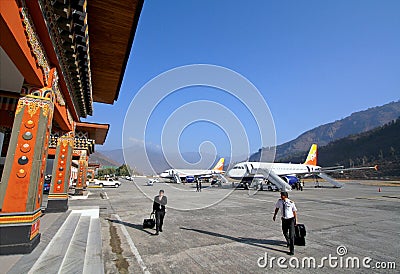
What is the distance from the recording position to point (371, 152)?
10344 cm

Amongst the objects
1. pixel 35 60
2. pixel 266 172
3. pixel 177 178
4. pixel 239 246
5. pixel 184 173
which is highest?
pixel 35 60

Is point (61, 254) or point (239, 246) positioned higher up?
point (61, 254)

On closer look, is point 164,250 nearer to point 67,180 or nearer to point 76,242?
point 76,242

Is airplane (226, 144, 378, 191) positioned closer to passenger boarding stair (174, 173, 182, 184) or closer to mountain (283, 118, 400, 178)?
passenger boarding stair (174, 173, 182, 184)

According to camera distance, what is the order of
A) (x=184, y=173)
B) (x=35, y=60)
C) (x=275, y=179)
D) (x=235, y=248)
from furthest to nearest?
(x=184, y=173), (x=275, y=179), (x=235, y=248), (x=35, y=60)

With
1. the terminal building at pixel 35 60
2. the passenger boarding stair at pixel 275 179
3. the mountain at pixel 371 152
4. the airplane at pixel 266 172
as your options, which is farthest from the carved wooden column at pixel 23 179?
the mountain at pixel 371 152

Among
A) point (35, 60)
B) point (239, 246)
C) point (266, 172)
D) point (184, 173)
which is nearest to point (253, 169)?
point (266, 172)

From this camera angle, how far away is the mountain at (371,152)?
8441 cm

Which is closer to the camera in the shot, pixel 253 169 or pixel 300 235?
pixel 300 235

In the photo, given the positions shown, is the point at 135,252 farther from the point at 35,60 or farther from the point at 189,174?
the point at 189,174

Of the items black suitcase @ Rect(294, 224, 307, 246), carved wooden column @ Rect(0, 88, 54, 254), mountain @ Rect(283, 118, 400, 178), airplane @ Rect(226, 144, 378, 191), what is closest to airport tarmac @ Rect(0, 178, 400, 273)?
black suitcase @ Rect(294, 224, 307, 246)

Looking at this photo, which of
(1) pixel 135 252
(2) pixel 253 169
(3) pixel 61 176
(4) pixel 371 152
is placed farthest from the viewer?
(4) pixel 371 152

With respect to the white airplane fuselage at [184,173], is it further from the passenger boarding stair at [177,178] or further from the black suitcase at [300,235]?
the black suitcase at [300,235]

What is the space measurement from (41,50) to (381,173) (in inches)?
4067
